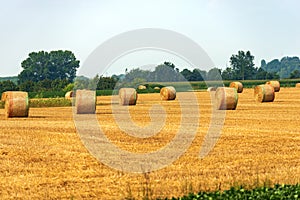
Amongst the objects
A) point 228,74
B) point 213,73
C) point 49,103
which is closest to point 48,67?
point 228,74

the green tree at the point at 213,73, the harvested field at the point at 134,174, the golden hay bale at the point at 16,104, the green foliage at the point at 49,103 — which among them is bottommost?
the harvested field at the point at 134,174

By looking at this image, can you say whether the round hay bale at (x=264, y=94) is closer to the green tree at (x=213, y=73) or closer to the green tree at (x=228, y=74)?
the green tree at (x=213, y=73)

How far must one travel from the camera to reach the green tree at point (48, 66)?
144m

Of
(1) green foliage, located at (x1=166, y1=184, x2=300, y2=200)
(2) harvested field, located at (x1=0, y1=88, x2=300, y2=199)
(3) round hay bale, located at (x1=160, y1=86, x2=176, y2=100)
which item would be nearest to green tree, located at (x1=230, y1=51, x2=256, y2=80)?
(3) round hay bale, located at (x1=160, y1=86, x2=176, y2=100)

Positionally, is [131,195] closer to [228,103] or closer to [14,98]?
[14,98]

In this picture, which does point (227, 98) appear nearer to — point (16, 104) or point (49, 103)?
point (16, 104)

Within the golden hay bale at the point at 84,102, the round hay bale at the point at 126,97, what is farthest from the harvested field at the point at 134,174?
the round hay bale at the point at 126,97

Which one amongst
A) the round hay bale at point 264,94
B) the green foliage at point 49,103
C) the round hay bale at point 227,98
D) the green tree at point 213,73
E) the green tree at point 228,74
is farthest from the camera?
the green tree at point 228,74

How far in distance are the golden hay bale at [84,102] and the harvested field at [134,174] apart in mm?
6209

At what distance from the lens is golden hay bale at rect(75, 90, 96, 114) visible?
29297mm

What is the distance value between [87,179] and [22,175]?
5.41ft

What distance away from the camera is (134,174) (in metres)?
13.0

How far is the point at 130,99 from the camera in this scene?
3856 centimetres

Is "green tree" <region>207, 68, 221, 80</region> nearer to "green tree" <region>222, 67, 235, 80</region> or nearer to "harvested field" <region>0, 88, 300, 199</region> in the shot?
"harvested field" <region>0, 88, 300, 199</region>
